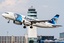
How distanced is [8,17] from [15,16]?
2.99m

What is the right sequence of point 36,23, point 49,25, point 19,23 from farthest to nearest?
point 49,25
point 36,23
point 19,23

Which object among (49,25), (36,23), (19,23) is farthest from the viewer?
(49,25)

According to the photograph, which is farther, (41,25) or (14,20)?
(41,25)

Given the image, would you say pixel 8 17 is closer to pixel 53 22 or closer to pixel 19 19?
pixel 19 19

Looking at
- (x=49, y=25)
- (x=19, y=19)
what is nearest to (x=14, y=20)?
(x=19, y=19)

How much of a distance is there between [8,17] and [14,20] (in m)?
3.06

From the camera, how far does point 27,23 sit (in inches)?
6442

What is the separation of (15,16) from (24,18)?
4.31 meters

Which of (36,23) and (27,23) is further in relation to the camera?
(36,23)

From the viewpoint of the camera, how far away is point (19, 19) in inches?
6388

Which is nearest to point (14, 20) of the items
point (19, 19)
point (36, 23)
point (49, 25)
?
point (19, 19)

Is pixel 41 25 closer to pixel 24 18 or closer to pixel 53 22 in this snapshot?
pixel 53 22

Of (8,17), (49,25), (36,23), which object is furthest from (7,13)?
(49,25)

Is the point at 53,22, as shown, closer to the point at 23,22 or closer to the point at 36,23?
the point at 36,23
